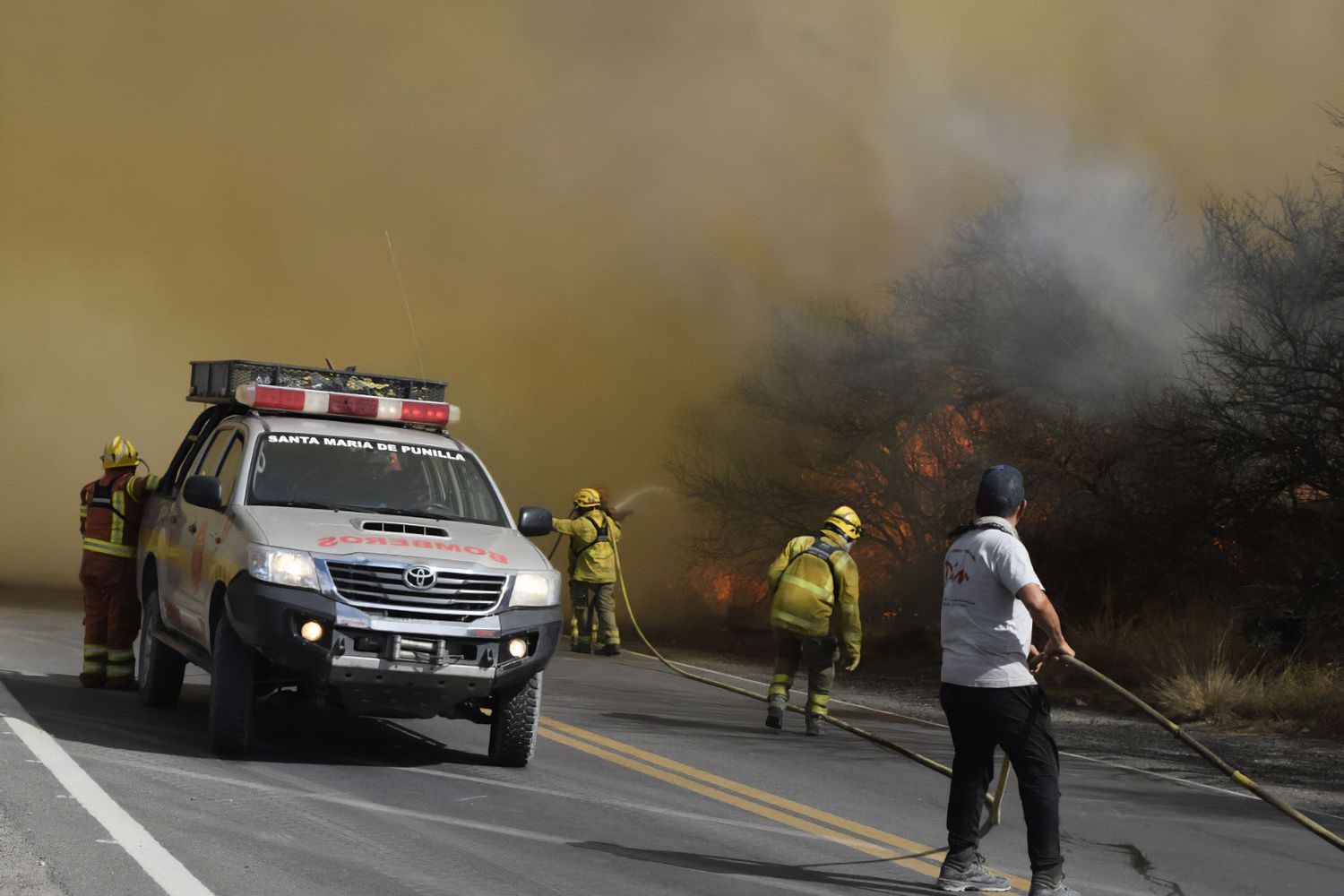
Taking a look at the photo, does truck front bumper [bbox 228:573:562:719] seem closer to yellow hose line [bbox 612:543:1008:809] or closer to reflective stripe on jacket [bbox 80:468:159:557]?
yellow hose line [bbox 612:543:1008:809]

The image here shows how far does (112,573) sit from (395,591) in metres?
4.00

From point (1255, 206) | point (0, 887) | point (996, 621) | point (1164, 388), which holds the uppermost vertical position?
point (1255, 206)

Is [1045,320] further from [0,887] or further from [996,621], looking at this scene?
[0,887]

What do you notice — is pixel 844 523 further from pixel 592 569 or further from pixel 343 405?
pixel 592 569

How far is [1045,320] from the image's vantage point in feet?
63.2

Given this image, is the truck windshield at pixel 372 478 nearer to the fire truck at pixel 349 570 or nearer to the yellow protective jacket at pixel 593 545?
the fire truck at pixel 349 570

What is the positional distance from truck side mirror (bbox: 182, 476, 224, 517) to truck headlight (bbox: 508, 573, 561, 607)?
1721mm

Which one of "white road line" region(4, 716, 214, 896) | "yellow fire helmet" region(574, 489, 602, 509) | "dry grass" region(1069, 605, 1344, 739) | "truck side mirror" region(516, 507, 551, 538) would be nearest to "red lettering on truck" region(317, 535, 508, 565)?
"truck side mirror" region(516, 507, 551, 538)

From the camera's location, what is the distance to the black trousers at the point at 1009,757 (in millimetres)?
5945

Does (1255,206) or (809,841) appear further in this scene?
(1255,206)

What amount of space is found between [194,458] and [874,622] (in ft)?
47.9

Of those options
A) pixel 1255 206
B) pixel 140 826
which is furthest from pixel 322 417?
pixel 1255 206

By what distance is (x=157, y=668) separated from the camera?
9.98m

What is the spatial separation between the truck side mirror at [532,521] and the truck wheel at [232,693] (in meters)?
1.65
